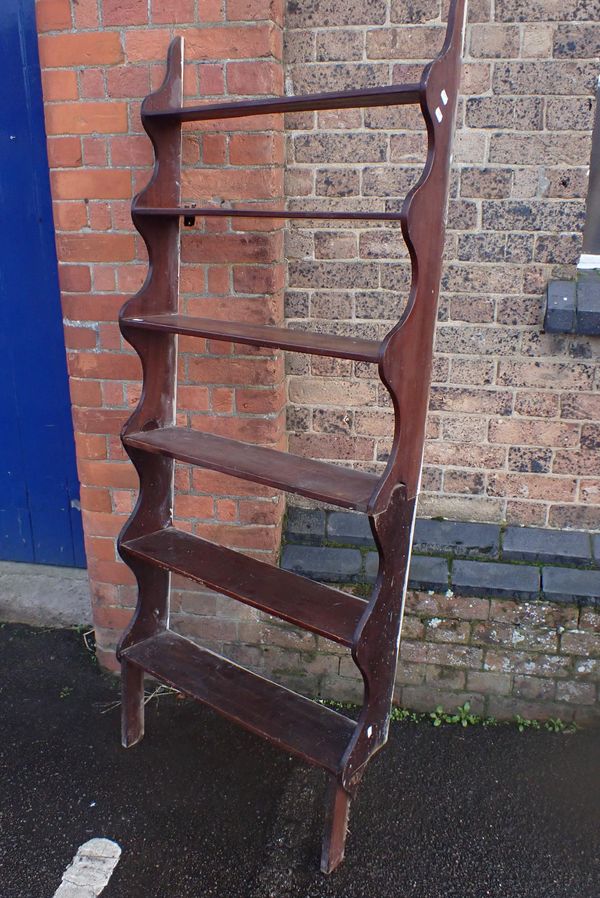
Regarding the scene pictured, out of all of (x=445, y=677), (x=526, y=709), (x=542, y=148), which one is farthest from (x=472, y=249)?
(x=526, y=709)

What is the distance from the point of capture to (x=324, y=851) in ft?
6.98

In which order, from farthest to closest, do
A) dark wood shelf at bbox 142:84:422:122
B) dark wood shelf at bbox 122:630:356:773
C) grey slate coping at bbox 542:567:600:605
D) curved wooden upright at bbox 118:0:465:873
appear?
grey slate coping at bbox 542:567:600:605 < dark wood shelf at bbox 122:630:356:773 < curved wooden upright at bbox 118:0:465:873 < dark wood shelf at bbox 142:84:422:122

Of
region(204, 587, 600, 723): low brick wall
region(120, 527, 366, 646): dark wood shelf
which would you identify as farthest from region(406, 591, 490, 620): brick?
region(120, 527, 366, 646): dark wood shelf

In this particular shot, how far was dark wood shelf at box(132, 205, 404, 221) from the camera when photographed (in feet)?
5.71

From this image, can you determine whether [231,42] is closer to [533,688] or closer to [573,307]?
[573,307]

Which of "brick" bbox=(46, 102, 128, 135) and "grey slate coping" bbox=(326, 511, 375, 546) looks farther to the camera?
"grey slate coping" bbox=(326, 511, 375, 546)

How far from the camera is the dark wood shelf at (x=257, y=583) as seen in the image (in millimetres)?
2080

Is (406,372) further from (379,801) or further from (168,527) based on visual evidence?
(379,801)

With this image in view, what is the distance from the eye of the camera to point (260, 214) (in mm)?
1944

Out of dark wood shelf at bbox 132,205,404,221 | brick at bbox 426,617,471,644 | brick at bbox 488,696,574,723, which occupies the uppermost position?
dark wood shelf at bbox 132,205,404,221

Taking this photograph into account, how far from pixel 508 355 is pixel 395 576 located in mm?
890

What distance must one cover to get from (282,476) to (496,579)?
98 centimetres

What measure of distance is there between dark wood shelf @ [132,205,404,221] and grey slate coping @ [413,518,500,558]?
1.18 metres

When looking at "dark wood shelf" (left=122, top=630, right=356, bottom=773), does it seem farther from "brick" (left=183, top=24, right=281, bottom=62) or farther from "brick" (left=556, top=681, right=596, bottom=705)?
"brick" (left=183, top=24, right=281, bottom=62)
